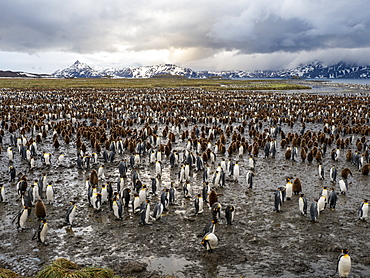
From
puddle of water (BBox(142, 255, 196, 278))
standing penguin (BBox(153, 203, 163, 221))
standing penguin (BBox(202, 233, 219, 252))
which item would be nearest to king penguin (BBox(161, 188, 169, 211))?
standing penguin (BBox(153, 203, 163, 221))

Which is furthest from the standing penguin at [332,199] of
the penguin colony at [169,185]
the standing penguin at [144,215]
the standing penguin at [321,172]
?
the standing penguin at [144,215]

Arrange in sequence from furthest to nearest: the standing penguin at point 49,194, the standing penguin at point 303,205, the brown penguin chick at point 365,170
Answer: the brown penguin chick at point 365,170 < the standing penguin at point 49,194 < the standing penguin at point 303,205

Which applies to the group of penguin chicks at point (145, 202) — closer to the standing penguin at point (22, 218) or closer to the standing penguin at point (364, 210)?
the standing penguin at point (22, 218)

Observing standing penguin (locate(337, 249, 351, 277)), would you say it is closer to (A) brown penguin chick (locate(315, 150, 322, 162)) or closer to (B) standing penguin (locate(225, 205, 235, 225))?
(B) standing penguin (locate(225, 205, 235, 225))

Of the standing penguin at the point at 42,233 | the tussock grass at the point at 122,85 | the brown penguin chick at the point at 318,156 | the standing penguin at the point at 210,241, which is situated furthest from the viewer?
the tussock grass at the point at 122,85

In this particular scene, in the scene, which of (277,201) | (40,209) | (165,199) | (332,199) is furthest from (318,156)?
(40,209)

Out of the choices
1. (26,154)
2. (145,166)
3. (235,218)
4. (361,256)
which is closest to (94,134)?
(26,154)

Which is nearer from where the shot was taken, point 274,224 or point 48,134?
point 274,224

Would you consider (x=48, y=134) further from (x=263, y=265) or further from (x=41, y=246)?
(x=263, y=265)

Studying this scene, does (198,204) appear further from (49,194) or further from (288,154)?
(288,154)

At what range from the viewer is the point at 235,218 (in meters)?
8.09

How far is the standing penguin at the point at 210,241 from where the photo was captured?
6.28 meters

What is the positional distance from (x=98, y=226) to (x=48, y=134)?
584 inches

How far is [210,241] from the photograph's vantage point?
6.30 m
